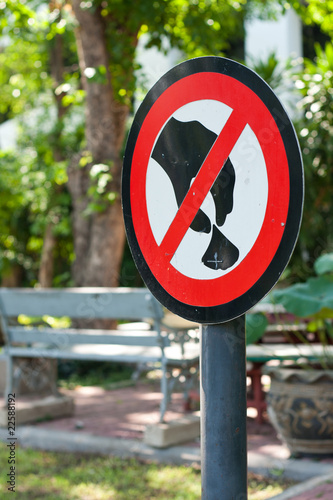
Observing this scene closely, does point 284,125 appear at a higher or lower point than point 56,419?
higher

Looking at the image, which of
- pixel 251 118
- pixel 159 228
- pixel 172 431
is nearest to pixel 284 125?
pixel 251 118

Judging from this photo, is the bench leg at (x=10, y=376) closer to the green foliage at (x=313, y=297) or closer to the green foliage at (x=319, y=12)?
the green foliage at (x=313, y=297)

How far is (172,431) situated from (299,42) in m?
12.6

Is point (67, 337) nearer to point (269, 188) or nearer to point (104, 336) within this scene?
point (104, 336)

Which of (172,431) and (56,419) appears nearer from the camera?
(172,431)

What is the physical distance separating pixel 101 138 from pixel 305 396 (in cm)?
423

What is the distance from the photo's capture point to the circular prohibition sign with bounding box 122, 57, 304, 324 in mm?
1489

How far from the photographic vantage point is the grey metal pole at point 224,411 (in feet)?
5.11

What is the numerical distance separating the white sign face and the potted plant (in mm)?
2481

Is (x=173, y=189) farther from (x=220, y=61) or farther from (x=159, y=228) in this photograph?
(x=220, y=61)

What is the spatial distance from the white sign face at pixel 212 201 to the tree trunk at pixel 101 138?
558 cm

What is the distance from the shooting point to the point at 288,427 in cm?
409

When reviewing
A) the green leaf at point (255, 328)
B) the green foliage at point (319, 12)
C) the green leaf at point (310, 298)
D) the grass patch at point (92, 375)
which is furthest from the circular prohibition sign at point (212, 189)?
the green foliage at point (319, 12)

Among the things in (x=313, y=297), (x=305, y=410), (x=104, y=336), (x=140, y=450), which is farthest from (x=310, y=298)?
(x=104, y=336)
